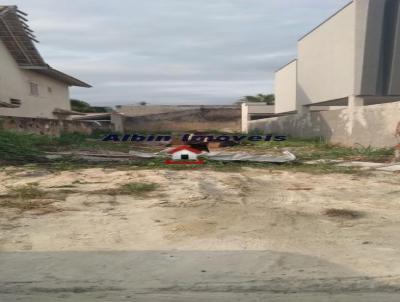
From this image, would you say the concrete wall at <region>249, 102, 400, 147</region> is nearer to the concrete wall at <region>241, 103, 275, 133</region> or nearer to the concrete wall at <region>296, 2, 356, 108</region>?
the concrete wall at <region>296, 2, 356, 108</region>

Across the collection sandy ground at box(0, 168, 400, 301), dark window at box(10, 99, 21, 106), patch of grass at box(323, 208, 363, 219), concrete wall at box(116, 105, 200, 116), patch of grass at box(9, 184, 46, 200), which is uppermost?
dark window at box(10, 99, 21, 106)

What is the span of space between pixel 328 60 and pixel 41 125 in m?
14.0

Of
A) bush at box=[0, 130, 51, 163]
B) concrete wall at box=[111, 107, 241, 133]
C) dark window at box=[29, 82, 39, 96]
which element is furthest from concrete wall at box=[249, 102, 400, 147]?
concrete wall at box=[111, 107, 241, 133]

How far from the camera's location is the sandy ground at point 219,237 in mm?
3436

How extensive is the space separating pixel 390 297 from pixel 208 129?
3351cm

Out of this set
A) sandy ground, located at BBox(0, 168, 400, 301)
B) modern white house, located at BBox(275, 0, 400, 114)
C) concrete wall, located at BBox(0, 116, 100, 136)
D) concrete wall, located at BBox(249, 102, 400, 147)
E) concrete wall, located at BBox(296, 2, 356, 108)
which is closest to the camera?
sandy ground, located at BBox(0, 168, 400, 301)

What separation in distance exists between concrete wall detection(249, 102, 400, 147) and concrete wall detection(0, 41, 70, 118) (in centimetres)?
1437

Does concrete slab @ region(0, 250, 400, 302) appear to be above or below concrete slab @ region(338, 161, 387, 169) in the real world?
above

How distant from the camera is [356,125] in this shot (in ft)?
47.7

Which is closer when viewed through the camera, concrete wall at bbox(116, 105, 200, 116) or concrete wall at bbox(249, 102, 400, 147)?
concrete wall at bbox(249, 102, 400, 147)

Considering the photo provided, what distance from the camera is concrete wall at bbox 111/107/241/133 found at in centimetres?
3538

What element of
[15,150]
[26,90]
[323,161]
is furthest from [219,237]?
[26,90]

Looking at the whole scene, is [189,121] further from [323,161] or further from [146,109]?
[323,161]

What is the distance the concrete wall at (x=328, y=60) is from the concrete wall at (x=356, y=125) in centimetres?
194
